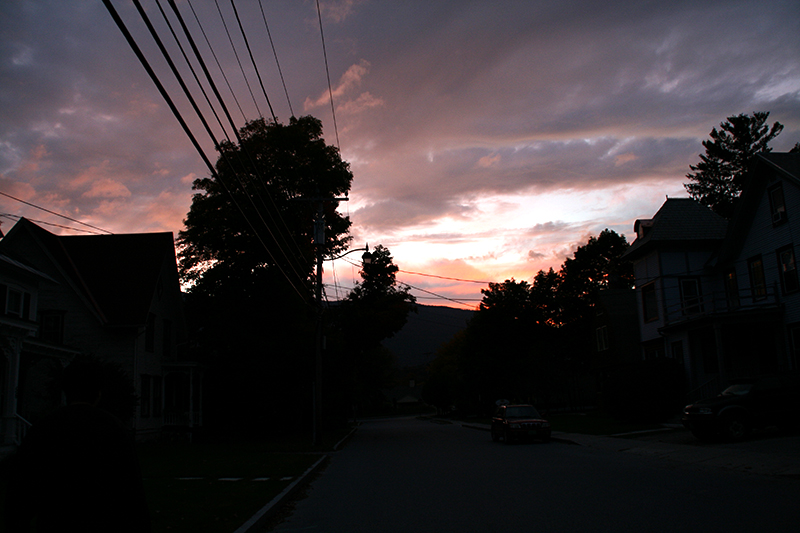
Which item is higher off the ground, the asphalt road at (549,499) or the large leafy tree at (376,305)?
the large leafy tree at (376,305)

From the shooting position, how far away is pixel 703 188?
56156 mm

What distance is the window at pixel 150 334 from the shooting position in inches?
1125

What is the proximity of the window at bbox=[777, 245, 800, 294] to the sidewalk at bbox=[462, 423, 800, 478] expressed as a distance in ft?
34.4

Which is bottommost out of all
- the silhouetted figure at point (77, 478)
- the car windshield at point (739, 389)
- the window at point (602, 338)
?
the car windshield at point (739, 389)

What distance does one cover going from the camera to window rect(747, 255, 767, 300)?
27.5m

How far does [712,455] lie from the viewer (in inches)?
604

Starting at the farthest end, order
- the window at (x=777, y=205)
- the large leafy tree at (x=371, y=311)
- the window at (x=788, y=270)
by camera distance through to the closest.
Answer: the large leafy tree at (x=371, y=311)
the window at (x=777, y=205)
the window at (x=788, y=270)

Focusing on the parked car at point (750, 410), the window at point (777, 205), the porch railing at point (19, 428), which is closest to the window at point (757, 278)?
the window at point (777, 205)

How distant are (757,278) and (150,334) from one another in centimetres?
2785

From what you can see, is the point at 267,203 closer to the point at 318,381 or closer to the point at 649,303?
the point at 318,381

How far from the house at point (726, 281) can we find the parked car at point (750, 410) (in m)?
7.34

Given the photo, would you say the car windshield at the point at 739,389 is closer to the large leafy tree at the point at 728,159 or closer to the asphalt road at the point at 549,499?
the asphalt road at the point at 549,499

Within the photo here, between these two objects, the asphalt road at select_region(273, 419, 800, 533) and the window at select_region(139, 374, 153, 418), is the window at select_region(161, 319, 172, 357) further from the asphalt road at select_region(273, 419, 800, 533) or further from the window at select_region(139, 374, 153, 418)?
the asphalt road at select_region(273, 419, 800, 533)

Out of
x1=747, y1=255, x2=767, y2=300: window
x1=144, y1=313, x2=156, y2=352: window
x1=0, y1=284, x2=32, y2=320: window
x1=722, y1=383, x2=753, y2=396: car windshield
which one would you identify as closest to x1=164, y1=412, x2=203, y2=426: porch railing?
x1=144, y1=313, x2=156, y2=352: window
